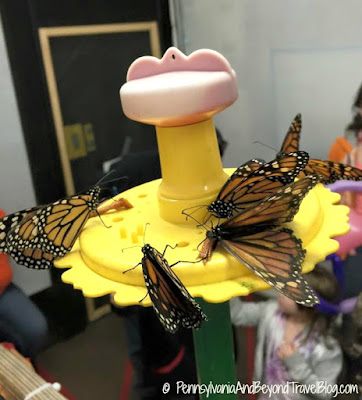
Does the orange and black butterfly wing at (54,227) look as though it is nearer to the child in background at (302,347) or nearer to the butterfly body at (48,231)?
the butterfly body at (48,231)

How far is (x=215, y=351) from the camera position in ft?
1.87

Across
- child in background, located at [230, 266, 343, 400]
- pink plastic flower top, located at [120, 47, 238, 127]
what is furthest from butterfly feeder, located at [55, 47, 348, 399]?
child in background, located at [230, 266, 343, 400]

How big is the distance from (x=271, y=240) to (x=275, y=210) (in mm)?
29

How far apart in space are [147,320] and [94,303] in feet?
0.47

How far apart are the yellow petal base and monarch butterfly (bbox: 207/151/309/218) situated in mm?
38

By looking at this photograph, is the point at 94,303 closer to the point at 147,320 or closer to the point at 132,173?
the point at 147,320

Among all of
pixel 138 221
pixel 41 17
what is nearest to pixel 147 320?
pixel 138 221

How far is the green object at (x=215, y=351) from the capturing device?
550 mm

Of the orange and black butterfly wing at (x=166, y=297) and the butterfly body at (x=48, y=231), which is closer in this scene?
the orange and black butterfly wing at (x=166, y=297)

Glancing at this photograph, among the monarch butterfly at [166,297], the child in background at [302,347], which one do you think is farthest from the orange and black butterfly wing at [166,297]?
the child in background at [302,347]

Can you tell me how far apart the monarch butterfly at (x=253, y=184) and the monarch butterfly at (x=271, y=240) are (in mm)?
43

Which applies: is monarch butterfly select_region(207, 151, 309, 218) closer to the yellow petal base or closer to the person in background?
the yellow petal base

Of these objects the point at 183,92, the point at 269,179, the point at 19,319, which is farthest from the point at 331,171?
the point at 19,319

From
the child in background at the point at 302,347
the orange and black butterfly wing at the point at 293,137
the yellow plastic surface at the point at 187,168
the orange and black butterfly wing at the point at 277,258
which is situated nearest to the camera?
the orange and black butterfly wing at the point at 277,258
